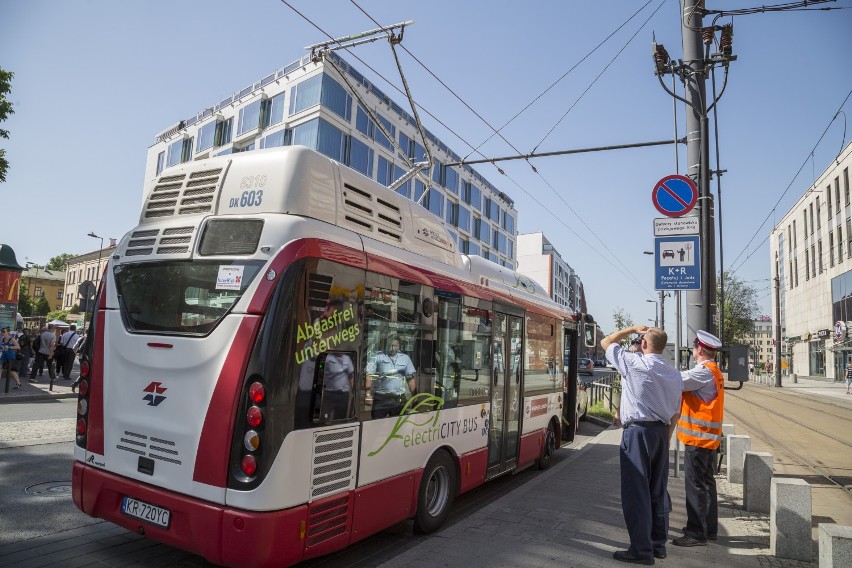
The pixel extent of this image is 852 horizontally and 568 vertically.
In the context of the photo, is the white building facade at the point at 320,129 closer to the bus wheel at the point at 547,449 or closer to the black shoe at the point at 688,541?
the bus wheel at the point at 547,449

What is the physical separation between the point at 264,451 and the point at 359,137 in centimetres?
3240

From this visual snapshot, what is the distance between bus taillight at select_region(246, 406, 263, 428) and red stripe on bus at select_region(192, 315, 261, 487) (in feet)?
0.32

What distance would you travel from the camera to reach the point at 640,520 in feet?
14.7

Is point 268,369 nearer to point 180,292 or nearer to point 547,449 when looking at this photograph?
point 180,292

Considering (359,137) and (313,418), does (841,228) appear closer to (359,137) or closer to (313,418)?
(359,137)

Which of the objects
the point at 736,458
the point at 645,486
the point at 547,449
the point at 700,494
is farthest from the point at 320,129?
the point at 645,486

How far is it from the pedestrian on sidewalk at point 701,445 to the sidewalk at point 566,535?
0.65 ft

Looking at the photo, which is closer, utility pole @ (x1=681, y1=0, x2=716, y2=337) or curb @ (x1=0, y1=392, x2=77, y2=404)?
utility pole @ (x1=681, y1=0, x2=716, y2=337)

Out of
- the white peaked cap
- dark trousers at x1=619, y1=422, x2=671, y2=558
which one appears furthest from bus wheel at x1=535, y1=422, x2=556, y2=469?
dark trousers at x1=619, y1=422, x2=671, y2=558

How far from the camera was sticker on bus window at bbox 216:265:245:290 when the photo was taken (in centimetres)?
388

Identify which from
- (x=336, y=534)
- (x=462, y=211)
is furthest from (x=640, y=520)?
(x=462, y=211)

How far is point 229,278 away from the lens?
393cm

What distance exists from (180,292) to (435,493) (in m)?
3.16

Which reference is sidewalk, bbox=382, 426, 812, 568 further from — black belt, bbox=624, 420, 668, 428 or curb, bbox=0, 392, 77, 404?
curb, bbox=0, 392, 77, 404
